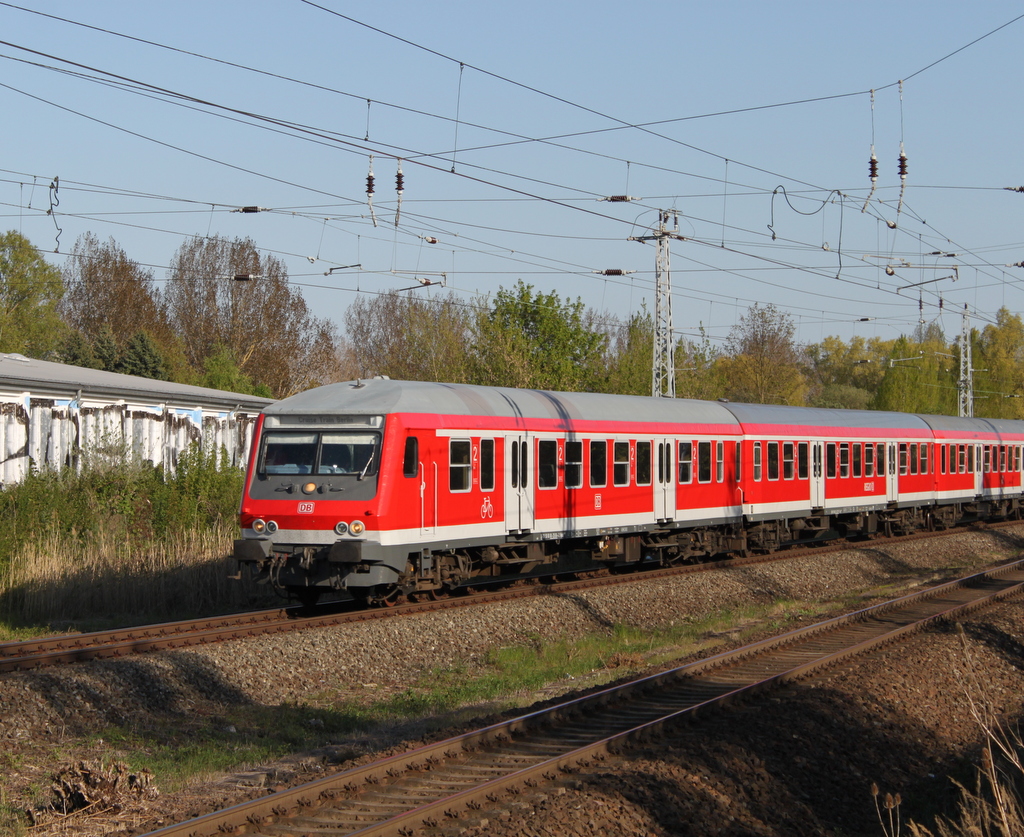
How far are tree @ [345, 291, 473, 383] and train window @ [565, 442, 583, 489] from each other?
14.9 meters

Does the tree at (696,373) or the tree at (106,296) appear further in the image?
the tree at (106,296)

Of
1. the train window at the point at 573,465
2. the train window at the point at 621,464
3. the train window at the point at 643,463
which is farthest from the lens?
the train window at the point at 643,463

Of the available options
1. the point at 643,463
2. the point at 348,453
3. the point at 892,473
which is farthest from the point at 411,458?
the point at 892,473

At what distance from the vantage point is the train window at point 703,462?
72.7ft

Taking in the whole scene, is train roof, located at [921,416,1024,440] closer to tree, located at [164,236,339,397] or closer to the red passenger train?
the red passenger train

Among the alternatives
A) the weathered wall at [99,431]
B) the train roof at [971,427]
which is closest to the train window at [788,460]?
the train roof at [971,427]

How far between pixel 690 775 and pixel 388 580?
721cm

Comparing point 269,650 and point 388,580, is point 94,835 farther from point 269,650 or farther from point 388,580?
point 388,580

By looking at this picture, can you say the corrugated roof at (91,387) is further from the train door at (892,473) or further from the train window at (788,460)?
the train door at (892,473)

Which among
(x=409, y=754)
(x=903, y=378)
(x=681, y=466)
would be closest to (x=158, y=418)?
(x=681, y=466)

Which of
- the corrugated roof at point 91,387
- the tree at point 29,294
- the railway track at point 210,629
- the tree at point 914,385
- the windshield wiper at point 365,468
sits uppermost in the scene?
the tree at point 29,294

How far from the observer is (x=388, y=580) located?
1484 centimetres

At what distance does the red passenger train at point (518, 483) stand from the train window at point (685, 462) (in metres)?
0.04

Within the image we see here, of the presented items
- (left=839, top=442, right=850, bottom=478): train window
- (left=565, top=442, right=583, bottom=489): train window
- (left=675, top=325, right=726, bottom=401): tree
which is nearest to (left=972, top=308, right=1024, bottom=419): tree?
(left=675, top=325, right=726, bottom=401): tree
